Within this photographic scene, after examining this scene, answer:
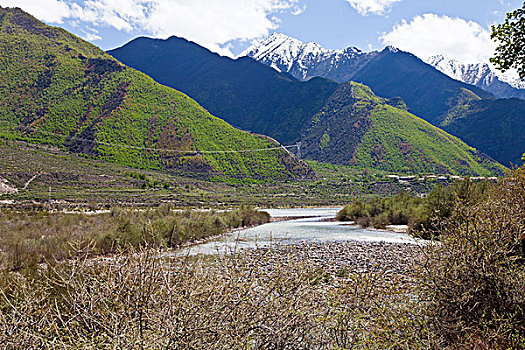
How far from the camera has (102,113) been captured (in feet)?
266

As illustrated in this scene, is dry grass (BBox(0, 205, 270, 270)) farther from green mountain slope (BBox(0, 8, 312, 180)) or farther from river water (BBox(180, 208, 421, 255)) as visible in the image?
green mountain slope (BBox(0, 8, 312, 180))

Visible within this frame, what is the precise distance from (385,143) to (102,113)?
243 ft

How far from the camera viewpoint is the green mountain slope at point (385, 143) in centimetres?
10781

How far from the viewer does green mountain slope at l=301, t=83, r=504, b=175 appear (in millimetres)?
107812

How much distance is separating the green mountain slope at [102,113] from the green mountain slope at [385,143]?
25.6 m

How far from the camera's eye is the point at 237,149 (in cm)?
9488

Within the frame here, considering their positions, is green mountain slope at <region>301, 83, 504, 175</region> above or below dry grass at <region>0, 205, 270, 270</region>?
above

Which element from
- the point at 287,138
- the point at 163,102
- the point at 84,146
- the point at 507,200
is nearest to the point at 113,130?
the point at 84,146

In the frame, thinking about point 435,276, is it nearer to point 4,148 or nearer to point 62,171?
point 62,171

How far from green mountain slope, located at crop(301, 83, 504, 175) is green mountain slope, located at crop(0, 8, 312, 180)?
25.6 meters

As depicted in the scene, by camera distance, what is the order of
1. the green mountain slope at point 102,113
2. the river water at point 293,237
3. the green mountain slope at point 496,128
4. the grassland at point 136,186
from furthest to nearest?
the green mountain slope at point 496,128, the green mountain slope at point 102,113, the grassland at point 136,186, the river water at point 293,237

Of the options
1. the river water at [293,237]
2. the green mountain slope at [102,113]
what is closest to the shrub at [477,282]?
the river water at [293,237]

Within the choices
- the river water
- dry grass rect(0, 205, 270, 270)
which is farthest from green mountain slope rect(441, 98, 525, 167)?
dry grass rect(0, 205, 270, 270)

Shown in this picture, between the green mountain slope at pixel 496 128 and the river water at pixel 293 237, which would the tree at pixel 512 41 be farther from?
the green mountain slope at pixel 496 128
